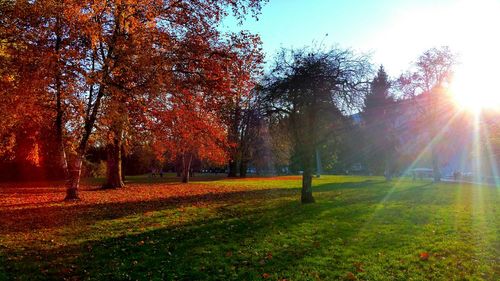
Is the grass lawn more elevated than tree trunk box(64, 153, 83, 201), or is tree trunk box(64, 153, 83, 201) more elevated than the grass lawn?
tree trunk box(64, 153, 83, 201)

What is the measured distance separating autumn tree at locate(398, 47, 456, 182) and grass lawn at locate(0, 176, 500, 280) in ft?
65.6

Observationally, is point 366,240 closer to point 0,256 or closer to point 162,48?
point 0,256

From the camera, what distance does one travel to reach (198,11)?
1631cm

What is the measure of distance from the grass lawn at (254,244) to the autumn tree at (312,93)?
353 centimetres

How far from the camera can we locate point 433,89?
3303 centimetres

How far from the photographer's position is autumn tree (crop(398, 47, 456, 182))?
3250cm

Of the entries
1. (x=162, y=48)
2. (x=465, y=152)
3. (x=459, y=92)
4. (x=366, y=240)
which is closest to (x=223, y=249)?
(x=366, y=240)

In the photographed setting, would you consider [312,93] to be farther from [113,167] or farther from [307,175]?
[113,167]

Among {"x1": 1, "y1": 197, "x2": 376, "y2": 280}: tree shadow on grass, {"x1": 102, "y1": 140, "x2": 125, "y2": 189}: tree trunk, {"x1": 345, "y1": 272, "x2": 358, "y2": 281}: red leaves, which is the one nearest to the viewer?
{"x1": 345, "y1": 272, "x2": 358, "y2": 281}: red leaves

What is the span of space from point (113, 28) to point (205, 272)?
13227 mm

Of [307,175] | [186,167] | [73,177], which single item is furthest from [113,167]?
[307,175]

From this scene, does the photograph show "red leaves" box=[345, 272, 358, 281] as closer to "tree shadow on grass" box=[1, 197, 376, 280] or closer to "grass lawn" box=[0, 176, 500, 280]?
"grass lawn" box=[0, 176, 500, 280]

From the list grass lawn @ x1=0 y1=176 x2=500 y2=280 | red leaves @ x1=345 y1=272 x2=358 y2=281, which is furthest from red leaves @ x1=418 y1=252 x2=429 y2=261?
red leaves @ x1=345 y1=272 x2=358 y2=281

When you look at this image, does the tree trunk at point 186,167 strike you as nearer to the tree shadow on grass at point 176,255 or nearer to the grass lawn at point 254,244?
the grass lawn at point 254,244
